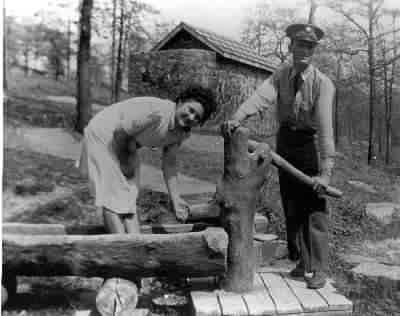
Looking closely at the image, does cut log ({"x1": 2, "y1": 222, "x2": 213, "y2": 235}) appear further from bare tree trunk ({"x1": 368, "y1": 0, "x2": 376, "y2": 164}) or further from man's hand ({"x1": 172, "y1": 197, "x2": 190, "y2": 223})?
bare tree trunk ({"x1": 368, "y1": 0, "x2": 376, "y2": 164})

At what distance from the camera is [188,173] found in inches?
179

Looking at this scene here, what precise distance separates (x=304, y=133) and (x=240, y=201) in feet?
1.96

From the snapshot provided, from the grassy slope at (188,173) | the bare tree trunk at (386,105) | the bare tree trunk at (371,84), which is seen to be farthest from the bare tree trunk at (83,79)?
A: the bare tree trunk at (386,105)

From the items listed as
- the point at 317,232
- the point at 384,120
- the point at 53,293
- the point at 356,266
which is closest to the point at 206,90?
the point at 317,232

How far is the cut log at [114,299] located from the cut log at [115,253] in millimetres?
84

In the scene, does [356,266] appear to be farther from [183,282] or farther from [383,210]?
[183,282]

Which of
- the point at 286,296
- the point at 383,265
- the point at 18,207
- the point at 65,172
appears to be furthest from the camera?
the point at 65,172

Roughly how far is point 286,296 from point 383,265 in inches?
57.1

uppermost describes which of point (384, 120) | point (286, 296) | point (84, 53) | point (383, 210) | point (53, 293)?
point (84, 53)

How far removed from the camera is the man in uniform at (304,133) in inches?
87.8

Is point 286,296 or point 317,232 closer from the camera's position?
point 286,296

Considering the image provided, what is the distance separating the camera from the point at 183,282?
9.78 feet

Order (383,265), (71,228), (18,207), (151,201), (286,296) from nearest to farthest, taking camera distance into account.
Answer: (286,296)
(71,228)
(383,265)
(18,207)
(151,201)

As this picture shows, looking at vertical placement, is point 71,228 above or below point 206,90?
below
